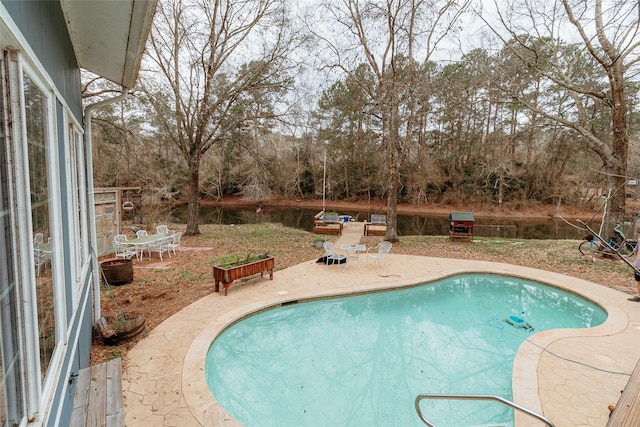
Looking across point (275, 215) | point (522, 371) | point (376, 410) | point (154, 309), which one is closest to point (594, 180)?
point (275, 215)

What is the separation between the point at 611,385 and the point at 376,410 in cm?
265

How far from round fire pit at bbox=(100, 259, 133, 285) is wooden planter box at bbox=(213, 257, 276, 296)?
1.83 m

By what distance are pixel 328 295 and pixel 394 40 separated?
8.59 m

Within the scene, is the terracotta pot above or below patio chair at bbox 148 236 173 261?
below

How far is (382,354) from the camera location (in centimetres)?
470

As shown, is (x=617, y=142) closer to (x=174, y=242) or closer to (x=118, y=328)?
(x=118, y=328)

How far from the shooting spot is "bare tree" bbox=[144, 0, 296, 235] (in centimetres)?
969

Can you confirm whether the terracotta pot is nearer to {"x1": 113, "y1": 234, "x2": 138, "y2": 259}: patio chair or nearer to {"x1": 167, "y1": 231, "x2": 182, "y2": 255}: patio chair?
{"x1": 113, "y1": 234, "x2": 138, "y2": 259}: patio chair

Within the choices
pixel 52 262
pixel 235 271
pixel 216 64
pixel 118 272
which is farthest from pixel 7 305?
pixel 216 64

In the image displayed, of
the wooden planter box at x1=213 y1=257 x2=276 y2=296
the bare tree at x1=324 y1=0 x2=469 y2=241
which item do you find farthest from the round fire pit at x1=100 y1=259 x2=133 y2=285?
the bare tree at x1=324 y1=0 x2=469 y2=241

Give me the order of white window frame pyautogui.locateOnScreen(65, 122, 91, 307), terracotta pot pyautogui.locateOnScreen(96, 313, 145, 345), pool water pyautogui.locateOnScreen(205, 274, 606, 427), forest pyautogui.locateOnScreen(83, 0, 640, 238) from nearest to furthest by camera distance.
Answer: white window frame pyautogui.locateOnScreen(65, 122, 91, 307) → pool water pyautogui.locateOnScreen(205, 274, 606, 427) → terracotta pot pyautogui.locateOnScreen(96, 313, 145, 345) → forest pyautogui.locateOnScreen(83, 0, 640, 238)

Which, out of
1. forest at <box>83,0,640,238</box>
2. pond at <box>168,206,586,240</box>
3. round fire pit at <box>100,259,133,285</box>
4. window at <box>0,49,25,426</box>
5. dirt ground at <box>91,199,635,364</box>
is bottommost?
pond at <box>168,206,586,240</box>

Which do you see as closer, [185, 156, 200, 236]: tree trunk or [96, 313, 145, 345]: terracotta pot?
[96, 313, 145, 345]: terracotta pot

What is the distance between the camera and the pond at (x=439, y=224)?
55.9 feet
